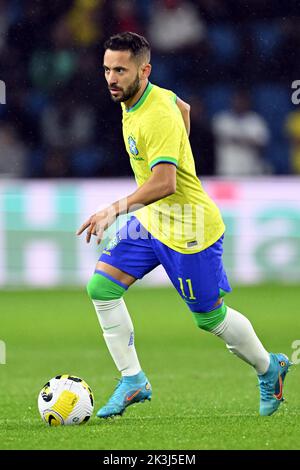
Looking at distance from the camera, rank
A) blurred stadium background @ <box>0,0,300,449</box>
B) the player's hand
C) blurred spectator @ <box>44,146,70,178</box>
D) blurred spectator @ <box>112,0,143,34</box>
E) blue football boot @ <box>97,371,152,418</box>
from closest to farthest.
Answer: the player's hand
blue football boot @ <box>97,371,152,418</box>
blurred stadium background @ <box>0,0,300,449</box>
blurred spectator @ <box>44,146,70,178</box>
blurred spectator @ <box>112,0,143,34</box>

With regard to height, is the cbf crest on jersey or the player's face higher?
the player's face

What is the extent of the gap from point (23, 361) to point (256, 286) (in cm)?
486

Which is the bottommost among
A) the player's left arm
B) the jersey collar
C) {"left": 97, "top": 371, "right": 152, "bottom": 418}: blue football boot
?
{"left": 97, "top": 371, "right": 152, "bottom": 418}: blue football boot

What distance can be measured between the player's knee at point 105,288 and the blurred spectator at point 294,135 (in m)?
8.70

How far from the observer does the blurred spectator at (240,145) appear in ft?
47.2

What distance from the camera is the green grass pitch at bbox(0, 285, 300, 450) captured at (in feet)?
17.6

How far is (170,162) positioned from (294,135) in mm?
9270

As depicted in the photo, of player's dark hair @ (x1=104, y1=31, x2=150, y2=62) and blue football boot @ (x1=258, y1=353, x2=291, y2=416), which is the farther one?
blue football boot @ (x1=258, y1=353, x2=291, y2=416)

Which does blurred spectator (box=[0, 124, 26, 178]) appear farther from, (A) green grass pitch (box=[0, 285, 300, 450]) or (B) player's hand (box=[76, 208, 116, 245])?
(B) player's hand (box=[76, 208, 116, 245])

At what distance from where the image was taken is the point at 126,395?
20.2 ft

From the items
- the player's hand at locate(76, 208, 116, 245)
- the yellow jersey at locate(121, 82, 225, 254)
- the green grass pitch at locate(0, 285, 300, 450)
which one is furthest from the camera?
the yellow jersey at locate(121, 82, 225, 254)

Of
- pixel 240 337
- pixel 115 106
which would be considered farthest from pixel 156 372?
pixel 115 106

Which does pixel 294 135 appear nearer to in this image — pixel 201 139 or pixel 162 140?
pixel 201 139
